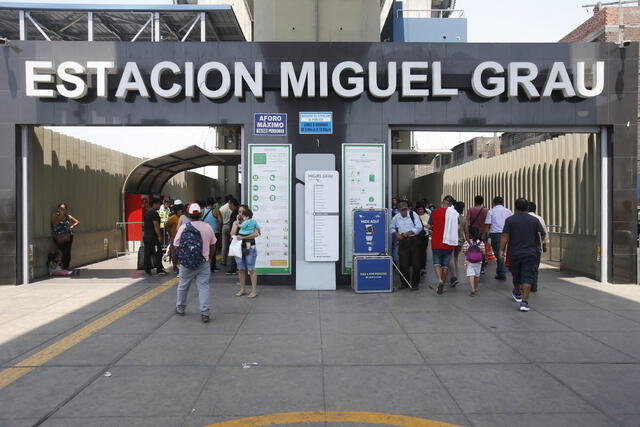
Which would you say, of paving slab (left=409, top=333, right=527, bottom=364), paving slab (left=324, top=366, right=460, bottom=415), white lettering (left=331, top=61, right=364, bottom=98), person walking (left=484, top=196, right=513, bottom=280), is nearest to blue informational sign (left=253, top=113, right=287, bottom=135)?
white lettering (left=331, top=61, right=364, bottom=98)

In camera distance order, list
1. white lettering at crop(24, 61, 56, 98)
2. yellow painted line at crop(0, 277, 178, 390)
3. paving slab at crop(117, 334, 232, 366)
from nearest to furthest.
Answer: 1. yellow painted line at crop(0, 277, 178, 390)
2. paving slab at crop(117, 334, 232, 366)
3. white lettering at crop(24, 61, 56, 98)

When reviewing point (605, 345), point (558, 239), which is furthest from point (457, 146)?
point (605, 345)

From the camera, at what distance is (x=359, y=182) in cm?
975

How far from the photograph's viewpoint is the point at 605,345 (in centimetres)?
578

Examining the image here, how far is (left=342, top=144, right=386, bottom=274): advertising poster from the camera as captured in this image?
9.72 metres

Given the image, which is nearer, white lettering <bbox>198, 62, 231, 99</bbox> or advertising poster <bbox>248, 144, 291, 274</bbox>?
white lettering <bbox>198, 62, 231, 99</bbox>

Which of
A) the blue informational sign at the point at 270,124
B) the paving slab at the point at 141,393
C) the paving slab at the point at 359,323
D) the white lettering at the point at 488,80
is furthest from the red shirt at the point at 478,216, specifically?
the paving slab at the point at 141,393

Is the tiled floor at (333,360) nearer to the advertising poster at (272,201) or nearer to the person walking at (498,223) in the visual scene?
the advertising poster at (272,201)

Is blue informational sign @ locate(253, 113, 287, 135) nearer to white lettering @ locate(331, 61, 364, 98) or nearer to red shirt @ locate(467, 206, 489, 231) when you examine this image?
white lettering @ locate(331, 61, 364, 98)

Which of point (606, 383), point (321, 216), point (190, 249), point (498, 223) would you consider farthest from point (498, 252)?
point (190, 249)

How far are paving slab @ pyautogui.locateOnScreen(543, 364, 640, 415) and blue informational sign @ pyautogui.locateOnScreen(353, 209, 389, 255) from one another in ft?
14.6

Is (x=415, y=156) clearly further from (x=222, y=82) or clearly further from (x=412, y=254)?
(x=222, y=82)

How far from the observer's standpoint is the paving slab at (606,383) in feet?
13.4

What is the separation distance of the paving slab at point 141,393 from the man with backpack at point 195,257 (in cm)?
206
